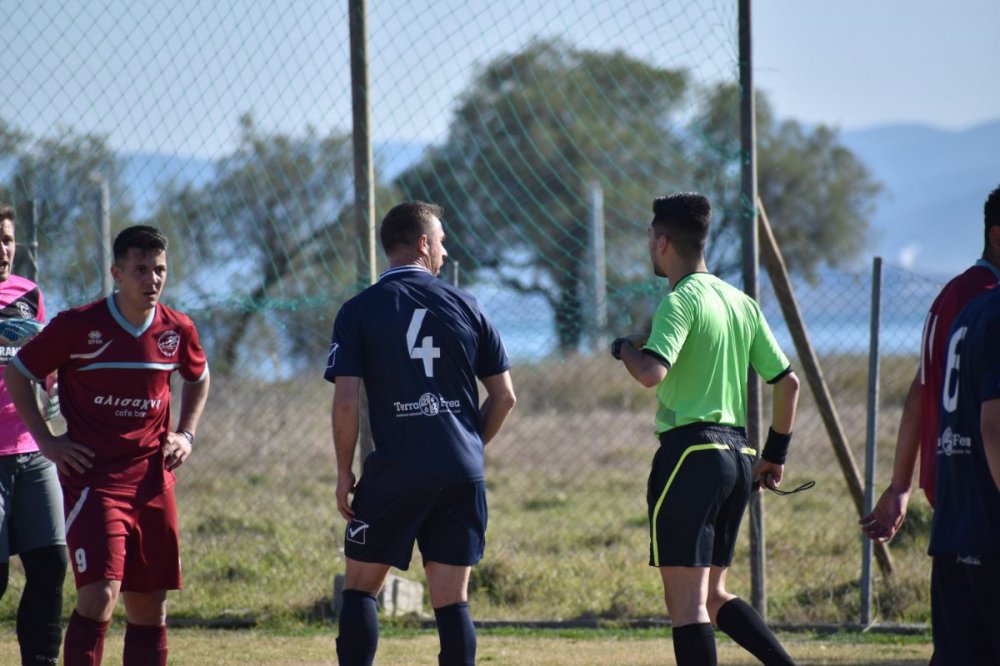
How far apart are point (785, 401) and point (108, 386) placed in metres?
2.57

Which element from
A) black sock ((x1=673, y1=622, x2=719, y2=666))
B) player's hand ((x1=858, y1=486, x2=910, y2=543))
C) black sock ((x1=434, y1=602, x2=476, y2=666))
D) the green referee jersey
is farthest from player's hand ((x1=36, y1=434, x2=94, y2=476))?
player's hand ((x1=858, y1=486, x2=910, y2=543))

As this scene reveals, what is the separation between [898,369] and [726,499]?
552 inches

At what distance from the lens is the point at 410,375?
438cm

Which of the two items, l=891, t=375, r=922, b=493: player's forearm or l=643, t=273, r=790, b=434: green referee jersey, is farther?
l=643, t=273, r=790, b=434: green referee jersey

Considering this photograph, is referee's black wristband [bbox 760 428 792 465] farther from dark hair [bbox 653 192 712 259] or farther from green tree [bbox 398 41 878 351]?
green tree [bbox 398 41 878 351]

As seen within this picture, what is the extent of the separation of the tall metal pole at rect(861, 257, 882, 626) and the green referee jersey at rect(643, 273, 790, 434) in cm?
252

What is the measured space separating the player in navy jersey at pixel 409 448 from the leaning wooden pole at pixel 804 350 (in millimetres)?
2837

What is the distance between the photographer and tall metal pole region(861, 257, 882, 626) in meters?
6.95

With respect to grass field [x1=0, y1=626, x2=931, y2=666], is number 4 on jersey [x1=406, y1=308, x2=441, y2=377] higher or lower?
higher

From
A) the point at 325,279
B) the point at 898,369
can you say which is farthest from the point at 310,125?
the point at 898,369

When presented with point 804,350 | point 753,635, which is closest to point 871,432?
point 804,350

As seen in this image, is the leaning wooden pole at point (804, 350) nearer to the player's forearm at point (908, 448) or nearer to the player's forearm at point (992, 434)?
the player's forearm at point (908, 448)

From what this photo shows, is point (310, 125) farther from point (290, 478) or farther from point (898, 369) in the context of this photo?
point (898, 369)

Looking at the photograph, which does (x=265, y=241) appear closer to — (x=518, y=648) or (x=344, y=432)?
(x=518, y=648)
